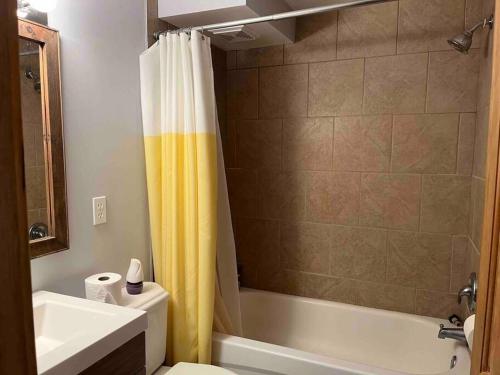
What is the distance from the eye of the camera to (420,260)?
223 centimetres

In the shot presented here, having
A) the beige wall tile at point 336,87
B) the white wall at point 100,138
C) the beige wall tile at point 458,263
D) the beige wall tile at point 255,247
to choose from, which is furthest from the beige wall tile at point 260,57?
the beige wall tile at point 458,263

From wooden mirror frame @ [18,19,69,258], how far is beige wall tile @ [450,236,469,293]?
2051mm

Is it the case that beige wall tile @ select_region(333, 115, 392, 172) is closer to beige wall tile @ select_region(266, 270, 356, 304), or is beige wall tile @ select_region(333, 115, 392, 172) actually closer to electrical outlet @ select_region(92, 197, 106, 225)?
beige wall tile @ select_region(266, 270, 356, 304)

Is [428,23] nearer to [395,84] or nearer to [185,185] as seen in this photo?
[395,84]

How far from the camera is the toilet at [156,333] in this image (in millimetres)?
1554

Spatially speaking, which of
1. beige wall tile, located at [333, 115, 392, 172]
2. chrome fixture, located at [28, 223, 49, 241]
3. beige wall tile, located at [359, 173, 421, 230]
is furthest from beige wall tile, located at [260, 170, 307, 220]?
chrome fixture, located at [28, 223, 49, 241]

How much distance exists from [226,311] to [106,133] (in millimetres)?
1075

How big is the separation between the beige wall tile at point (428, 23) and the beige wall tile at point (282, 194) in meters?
1.01

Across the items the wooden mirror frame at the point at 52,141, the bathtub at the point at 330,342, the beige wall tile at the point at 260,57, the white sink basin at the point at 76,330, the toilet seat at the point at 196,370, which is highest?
the beige wall tile at the point at 260,57

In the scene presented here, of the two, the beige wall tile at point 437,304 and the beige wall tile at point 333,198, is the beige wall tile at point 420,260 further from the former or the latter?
the beige wall tile at point 333,198

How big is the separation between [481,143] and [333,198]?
34.6 inches

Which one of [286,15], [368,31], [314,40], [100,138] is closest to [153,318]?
[100,138]

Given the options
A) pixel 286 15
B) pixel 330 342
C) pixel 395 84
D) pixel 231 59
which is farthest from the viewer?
pixel 231 59

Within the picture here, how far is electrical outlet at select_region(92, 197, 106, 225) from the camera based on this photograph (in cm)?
165
